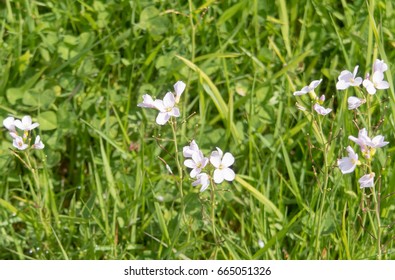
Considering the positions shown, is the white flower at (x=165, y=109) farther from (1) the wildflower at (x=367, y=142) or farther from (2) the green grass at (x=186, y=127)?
(1) the wildflower at (x=367, y=142)

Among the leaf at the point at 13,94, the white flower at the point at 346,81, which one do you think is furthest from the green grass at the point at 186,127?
the white flower at the point at 346,81

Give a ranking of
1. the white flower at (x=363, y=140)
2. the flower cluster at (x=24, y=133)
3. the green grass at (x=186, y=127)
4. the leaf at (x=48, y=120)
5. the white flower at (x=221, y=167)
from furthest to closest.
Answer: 1. the leaf at (x=48, y=120)
2. the green grass at (x=186, y=127)
3. the flower cluster at (x=24, y=133)
4. the white flower at (x=221, y=167)
5. the white flower at (x=363, y=140)

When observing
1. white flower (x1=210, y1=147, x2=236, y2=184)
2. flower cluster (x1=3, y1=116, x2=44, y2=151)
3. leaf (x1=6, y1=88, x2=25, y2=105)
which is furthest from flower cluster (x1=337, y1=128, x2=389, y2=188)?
leaf (x1=6, y1=88, x2=25, y2=105)

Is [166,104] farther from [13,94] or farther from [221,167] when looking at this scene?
[13,94]

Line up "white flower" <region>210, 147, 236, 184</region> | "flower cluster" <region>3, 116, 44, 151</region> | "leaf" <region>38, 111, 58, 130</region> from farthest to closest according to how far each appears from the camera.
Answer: "leaf" <region>38, 111, 58, 130</region> → "flower cluster" <region>3, 116, 44, 151</region> → "white flower" <region>210, 147, 236, 184</region>

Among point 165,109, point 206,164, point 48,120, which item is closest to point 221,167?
point 206,164

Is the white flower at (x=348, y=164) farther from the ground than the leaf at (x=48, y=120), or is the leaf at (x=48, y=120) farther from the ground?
the white flower at (x=348, y=164)

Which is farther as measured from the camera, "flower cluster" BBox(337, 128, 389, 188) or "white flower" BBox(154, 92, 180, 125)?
"white flower" BBox(154, 92, 180, 125)

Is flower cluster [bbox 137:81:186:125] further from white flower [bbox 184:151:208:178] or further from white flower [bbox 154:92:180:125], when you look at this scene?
white flower [bbox 184:151:208:178]

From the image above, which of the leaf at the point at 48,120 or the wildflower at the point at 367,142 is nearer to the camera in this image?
the wildflower at the point at 367,142
